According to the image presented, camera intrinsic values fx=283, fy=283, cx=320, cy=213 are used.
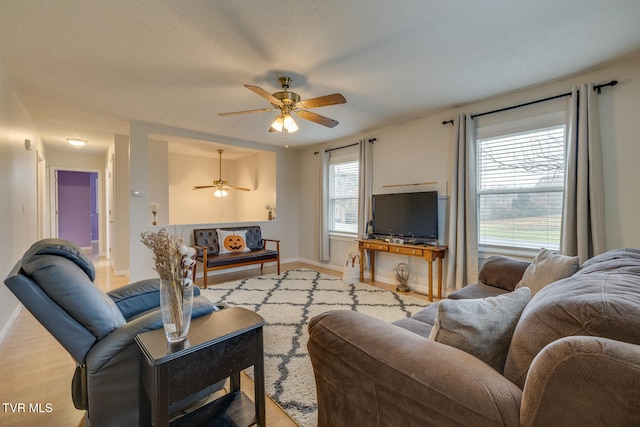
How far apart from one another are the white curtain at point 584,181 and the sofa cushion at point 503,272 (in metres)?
0.66

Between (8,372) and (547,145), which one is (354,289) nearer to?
(547,145)

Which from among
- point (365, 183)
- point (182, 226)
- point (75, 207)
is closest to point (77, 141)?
point (182, 226)

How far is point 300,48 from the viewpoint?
222 cm

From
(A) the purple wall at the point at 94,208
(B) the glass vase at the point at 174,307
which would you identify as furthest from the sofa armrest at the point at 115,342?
(A) the purple wall at the point at 94,208

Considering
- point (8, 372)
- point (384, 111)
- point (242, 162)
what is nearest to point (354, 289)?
point (384, 111)

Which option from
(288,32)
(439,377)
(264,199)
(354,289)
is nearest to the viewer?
(439,377)

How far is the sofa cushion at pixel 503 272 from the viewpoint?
2355 mm

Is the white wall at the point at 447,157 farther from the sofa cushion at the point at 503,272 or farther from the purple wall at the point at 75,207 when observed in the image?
the purple wall at the point at 75,207

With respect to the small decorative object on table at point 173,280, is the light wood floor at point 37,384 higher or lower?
lower

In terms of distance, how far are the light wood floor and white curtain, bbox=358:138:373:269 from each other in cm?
306

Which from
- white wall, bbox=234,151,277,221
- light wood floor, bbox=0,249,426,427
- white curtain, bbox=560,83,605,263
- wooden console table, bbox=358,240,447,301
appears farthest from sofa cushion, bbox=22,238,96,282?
white wall, bbox=234,151,277,221

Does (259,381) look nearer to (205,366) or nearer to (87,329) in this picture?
(205,366)

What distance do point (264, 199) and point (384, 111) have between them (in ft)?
11.1

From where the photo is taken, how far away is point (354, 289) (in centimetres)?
405
